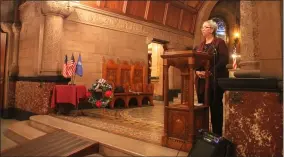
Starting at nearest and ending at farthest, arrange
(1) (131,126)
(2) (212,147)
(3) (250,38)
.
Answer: (2) (212,147) → (3) (250,38) → (1) (131,126)

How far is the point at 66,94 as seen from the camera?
566 centimetres

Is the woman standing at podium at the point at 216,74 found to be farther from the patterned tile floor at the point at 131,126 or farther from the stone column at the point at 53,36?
the stone column at the point at 53,36

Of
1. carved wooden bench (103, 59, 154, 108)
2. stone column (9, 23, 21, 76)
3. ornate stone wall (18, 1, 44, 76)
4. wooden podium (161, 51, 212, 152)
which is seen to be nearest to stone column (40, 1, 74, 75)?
ornate stone wall (18, 1, 44, 76)

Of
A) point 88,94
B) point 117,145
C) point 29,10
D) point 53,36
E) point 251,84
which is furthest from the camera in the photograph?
point 29,10

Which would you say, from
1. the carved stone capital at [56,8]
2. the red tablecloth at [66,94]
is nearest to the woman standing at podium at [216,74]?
the red tablecloth at [66,94]

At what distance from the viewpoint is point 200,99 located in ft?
10.4

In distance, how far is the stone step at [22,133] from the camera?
4.43m

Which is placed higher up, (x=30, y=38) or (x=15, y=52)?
(x=30, y=38)

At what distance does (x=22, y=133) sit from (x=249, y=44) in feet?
14.5

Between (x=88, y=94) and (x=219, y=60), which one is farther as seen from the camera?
(x=88, y=94)

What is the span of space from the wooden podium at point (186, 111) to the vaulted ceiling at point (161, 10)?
487 centimetres

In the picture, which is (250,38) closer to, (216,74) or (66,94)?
(216,74)

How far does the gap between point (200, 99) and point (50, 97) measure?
4.11 meters

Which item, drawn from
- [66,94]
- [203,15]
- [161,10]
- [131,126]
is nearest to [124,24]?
[161,10]
